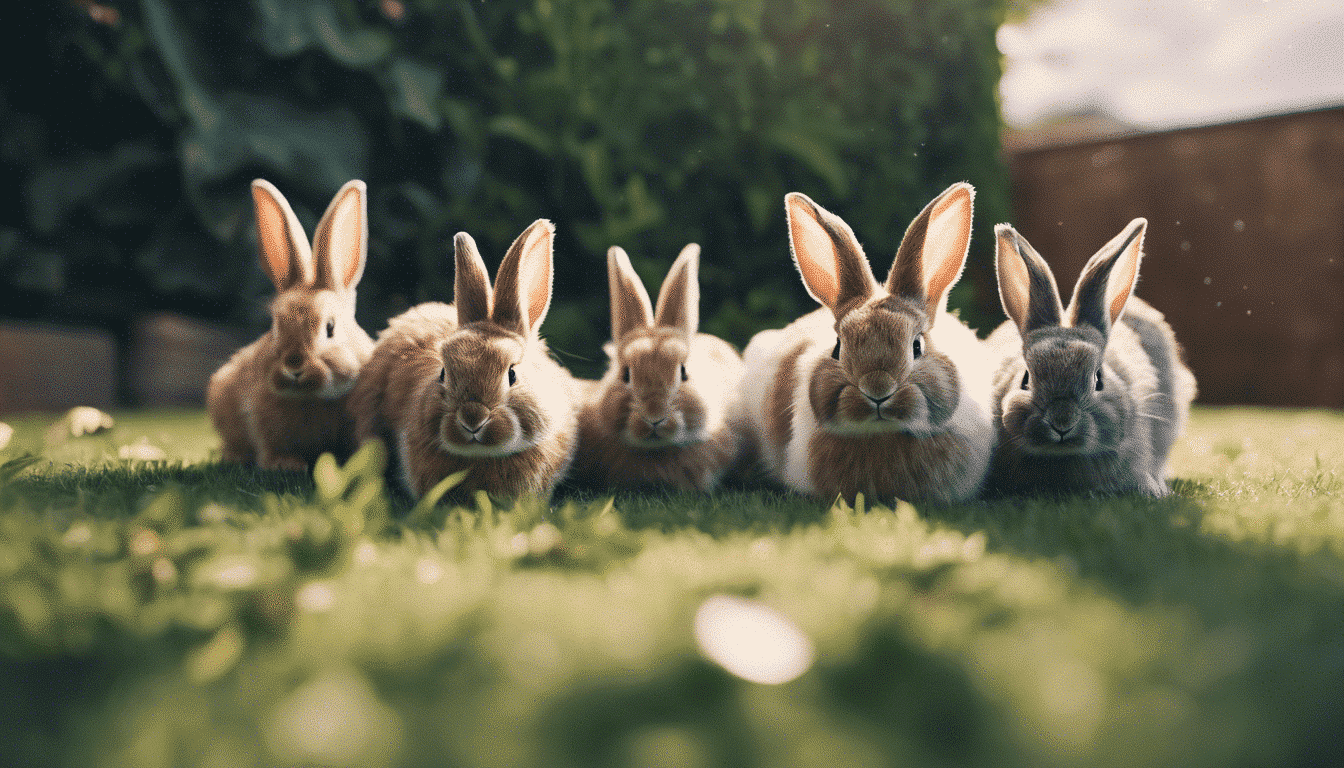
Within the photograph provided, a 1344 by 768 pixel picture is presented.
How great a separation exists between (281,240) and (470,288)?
887 millimetres

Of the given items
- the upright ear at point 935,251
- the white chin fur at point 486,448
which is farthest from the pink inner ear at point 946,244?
the white chin fur at point 486,448

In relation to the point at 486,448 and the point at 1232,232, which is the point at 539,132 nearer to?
the point at 486,448

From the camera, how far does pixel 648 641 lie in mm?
Result: 987

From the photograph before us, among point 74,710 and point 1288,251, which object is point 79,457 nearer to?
point 74,710

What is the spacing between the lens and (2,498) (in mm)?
1815

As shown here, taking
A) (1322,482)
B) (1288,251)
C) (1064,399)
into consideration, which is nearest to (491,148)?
(1064,399)

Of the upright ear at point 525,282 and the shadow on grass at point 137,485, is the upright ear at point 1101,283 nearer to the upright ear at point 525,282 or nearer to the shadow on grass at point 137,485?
the upright ear at point 525,282

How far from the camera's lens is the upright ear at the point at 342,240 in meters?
2.66

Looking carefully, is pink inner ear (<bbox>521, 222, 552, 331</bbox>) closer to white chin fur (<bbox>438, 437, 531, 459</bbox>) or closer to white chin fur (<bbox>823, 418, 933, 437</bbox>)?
white chin fur (<bbox>438, 437, 531, 459</bbox>)

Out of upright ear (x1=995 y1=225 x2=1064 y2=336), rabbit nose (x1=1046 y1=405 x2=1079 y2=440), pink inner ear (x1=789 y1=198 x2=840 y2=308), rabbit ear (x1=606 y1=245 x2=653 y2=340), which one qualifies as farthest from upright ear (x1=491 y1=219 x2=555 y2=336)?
rabbit nose (x1=1046 y1=405 x2=1079 y2=440)

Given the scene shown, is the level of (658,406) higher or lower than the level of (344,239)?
lower

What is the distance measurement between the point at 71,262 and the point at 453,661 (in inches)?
199

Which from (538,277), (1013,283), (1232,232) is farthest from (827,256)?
(1232,232)

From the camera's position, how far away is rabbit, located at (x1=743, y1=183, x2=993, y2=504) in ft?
6.75
